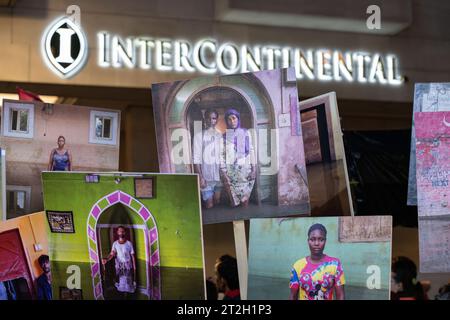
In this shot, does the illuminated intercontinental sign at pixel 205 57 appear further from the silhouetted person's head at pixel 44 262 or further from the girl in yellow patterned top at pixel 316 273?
the girl in yellow patterned top at pixel 316 273

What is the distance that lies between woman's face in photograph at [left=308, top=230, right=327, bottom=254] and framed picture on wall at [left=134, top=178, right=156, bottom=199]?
0.44 meters

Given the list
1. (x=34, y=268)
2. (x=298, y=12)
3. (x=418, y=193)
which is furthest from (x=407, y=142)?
(x=34, y=268)

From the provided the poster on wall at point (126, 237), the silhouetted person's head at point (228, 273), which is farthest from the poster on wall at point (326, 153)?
the silhouetted person's head at point (228, 273)

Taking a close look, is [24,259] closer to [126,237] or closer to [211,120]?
[126,237]

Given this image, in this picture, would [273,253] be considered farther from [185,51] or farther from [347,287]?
[185,51]

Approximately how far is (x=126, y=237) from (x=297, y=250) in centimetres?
46

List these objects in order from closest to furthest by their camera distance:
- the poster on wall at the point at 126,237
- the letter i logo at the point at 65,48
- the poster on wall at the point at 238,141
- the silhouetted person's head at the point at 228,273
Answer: the poster on wall at the point at 126,237, the poster on wall at the point at 238,141, the silhouetted person's head at the point at 228,273, the letter i logo at the point at 65,48

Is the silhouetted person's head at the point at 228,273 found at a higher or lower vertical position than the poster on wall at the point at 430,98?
lower

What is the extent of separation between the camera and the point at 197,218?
2205mm

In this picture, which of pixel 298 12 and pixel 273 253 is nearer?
pixel 273 253

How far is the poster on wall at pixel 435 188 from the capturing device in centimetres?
239

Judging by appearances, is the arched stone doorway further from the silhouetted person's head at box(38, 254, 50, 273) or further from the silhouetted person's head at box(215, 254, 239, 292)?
the silhouetted person's head at box(215, 254, 239, 292)

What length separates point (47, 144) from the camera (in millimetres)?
2541

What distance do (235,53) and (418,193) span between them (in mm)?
4585
